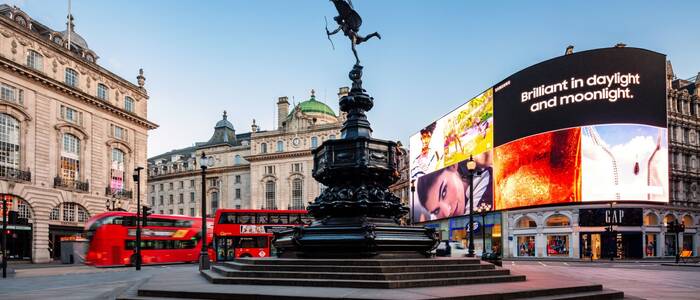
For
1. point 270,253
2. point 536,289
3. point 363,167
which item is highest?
point 363,167

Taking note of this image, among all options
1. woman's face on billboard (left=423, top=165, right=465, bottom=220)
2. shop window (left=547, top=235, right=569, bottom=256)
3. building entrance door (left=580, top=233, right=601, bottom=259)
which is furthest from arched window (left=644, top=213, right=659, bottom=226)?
woman's face on billboard (left=423, top=165, right=465, bottom=220)

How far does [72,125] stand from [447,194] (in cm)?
4204

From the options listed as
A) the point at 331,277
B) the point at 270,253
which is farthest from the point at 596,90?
the point at 331,277

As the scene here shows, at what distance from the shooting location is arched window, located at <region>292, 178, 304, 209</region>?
8988cm

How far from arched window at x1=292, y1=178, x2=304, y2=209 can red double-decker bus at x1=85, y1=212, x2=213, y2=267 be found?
47.3m

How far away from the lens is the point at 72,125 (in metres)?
51.4

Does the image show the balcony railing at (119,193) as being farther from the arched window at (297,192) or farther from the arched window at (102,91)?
the arched window at (297,192)

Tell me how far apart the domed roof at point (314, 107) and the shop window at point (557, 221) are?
4769cm

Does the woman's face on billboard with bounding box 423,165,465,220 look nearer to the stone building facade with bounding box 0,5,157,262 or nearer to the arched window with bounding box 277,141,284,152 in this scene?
the arched window with bounding box 277,141,284,152

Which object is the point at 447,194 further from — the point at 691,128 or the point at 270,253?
the point at 270,253

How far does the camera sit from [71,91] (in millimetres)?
50906

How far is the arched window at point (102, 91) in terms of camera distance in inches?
2213

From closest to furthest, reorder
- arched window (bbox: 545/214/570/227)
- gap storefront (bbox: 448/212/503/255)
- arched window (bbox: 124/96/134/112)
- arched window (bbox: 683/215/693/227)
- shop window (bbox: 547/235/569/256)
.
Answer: arched window (bbox: 545/214/570/227) → shop window (bbox: 547/235/569/256) → arched window (bbox: 683/215/693/227) → arched window (bbox: 124/96/134/112) → gap storefront (bbox: 448/212/503/255)

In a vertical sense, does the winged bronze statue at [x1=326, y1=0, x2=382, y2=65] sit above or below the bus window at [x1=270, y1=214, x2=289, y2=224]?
above
